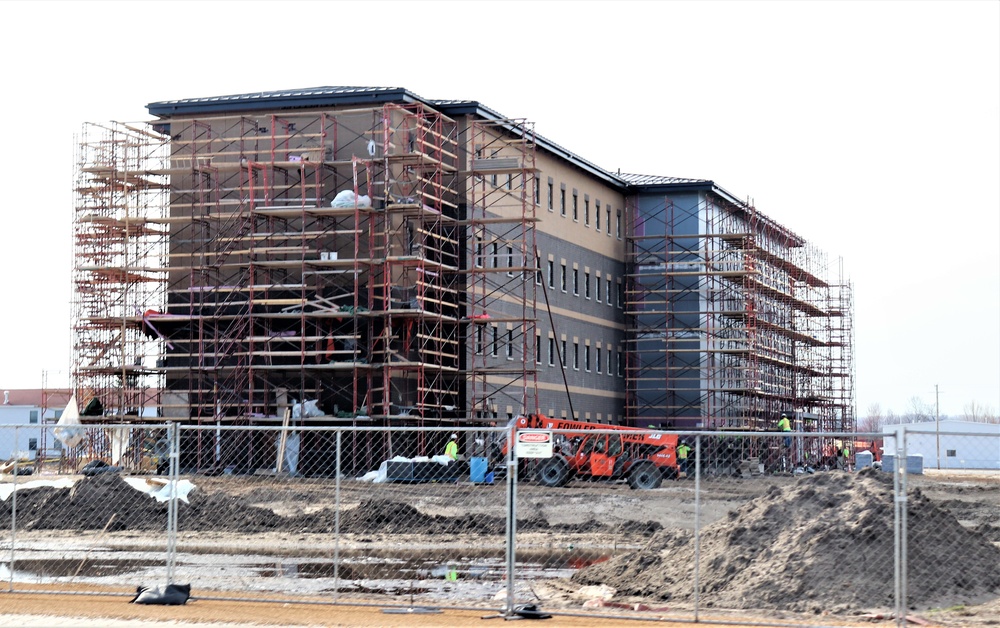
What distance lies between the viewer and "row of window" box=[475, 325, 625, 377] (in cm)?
5288

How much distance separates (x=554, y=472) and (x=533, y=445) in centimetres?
→ 1630

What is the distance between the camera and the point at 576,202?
63750 millimetres

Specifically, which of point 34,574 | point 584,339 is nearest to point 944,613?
point 34,574

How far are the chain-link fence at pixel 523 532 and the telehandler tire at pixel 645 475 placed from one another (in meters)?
0.07

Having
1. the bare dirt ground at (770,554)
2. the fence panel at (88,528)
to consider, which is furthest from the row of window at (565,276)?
the bare dirt ground at (770,554)

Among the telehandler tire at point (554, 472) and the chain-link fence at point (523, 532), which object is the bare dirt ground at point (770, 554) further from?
the telehandler tire at point (554, 472)

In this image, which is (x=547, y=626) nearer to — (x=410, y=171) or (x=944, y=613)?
(x=944, y=613)

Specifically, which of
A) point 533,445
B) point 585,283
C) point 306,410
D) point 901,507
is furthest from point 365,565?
point 585,283

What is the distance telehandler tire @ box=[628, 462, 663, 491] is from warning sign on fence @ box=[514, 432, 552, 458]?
22.1 meters

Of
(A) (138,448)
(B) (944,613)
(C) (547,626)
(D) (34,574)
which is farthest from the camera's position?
(A) (138,448)

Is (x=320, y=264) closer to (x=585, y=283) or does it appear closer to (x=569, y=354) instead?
(x=569, y=354)

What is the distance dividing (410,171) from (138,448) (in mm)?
13940

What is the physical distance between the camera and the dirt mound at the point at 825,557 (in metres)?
16.5

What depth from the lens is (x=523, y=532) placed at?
95.7 feet
